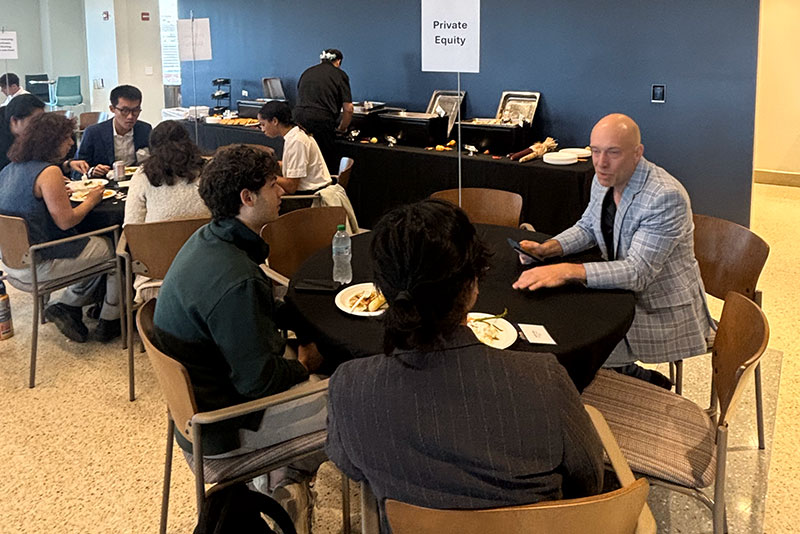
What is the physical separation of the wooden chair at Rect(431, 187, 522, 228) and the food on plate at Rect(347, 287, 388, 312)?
4.49 ft

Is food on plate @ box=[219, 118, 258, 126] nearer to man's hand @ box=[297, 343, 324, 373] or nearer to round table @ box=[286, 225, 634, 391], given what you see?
round table @ box=[286, 225, 634, 391]

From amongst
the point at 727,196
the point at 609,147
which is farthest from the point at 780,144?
the point at 609,147

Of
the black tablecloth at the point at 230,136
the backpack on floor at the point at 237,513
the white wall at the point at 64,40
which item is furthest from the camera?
the white wall at the point at 64,40

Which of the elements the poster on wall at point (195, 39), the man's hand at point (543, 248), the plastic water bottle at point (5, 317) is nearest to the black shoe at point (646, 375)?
the man's hand at point (543, 248)

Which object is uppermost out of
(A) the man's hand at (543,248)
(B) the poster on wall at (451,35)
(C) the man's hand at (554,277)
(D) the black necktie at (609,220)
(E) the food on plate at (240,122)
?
(B) the poster on wall at (451,35)

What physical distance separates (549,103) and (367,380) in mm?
4571

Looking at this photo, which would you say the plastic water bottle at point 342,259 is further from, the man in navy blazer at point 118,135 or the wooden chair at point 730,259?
the man in navy blazer at point 118,135

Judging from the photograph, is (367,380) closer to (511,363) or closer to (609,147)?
(511,363)

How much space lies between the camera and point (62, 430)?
2.80 m

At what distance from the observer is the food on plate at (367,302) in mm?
1999

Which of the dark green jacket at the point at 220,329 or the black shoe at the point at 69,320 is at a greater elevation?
the dark green jacket at the point at 220,329

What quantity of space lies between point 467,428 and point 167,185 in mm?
2348

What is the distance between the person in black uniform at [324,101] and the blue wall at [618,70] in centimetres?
79

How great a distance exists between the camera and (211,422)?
5.33ft
